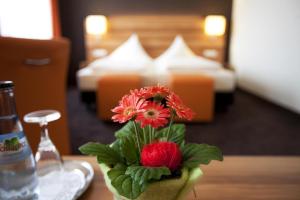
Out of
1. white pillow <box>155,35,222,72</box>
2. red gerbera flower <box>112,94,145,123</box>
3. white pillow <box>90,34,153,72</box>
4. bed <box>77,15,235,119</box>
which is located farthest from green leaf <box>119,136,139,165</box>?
bed <box>77,15,235,119</box>

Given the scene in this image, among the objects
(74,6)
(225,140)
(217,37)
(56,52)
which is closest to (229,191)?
(56,52)

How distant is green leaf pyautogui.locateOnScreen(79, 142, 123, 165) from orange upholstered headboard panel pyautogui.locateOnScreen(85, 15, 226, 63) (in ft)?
13.5

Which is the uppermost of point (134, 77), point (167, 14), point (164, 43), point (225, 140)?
point (167, 14)

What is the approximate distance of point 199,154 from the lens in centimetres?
54

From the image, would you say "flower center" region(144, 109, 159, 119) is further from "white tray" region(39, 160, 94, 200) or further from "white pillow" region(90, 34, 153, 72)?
"white pillow" region(90, 34, 153, 72)

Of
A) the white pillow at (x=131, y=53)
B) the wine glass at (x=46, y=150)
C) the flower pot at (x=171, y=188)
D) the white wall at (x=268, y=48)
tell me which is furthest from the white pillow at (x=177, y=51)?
the flower pot at (x=171, y=188)

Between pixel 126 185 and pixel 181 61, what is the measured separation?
10.1ft

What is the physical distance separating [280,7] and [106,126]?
2772mm

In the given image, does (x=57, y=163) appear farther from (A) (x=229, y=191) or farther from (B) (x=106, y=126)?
(B) (x=106, y=126)

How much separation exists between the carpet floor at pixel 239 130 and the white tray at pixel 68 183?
1.40 meters

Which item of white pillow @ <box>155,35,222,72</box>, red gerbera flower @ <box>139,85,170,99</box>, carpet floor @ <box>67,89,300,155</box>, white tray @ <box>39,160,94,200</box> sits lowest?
carpet floor @ <box>67,89,300,155</box>

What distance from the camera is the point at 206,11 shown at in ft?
14.5

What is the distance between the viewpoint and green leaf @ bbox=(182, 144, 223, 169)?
0.51 meters

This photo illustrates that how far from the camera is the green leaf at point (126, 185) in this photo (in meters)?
0.46
